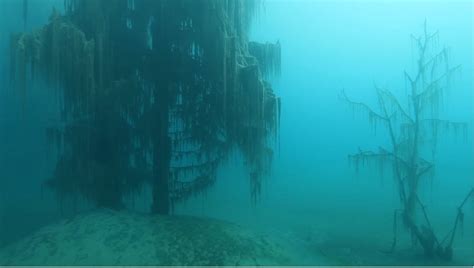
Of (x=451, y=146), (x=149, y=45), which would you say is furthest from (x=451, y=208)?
(x=451, y=146)

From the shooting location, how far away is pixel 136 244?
7652mm

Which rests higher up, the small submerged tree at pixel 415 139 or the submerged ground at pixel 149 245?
the small submerged tree at pixel 415 139

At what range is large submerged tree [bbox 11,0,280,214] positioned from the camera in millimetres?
8555

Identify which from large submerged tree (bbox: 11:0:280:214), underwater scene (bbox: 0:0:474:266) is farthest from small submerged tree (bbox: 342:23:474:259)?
large submerged tree (bbox: 11:0:280:214)

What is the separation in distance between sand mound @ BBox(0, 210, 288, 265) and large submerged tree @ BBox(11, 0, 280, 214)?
0.98 m

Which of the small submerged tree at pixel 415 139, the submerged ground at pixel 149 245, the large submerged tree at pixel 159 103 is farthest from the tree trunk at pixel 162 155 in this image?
the small submerged tree at pixel 415 139

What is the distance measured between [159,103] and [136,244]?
3.18 m

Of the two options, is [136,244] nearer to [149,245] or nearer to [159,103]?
[149,245]

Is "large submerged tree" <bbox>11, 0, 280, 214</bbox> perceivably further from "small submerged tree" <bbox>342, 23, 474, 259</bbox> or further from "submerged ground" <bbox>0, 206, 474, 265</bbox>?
"small submerged tree" <bbox>342, 23, 474, 259</bbox>

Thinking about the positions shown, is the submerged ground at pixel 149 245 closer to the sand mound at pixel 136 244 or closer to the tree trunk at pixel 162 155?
the sand mound at pixel 136 244

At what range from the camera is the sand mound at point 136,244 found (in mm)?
7395

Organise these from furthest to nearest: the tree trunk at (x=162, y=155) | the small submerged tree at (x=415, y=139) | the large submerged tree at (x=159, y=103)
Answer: the small submerged tree at (x=415, y=139), the tree trunk at (x=162, y=155), the large submerged tree at (x=159, y=103)

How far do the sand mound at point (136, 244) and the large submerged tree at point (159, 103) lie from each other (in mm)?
977

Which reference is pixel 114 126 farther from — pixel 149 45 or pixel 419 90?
pixel 419 90
